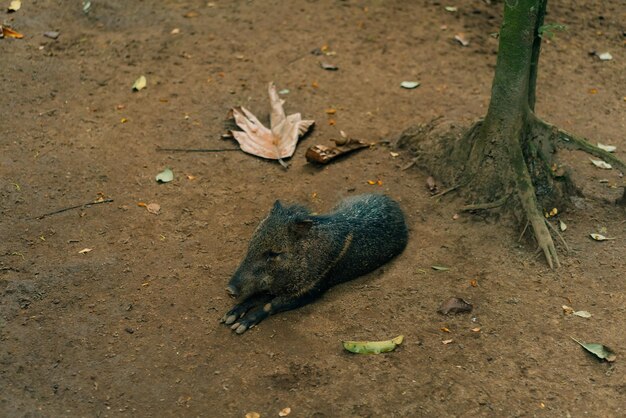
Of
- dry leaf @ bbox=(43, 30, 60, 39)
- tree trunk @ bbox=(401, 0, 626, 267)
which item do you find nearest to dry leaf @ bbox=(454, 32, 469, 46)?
tree trunk @ bbox=(401, 0, 626, 267)

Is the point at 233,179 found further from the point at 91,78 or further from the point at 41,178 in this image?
the point at 91,78

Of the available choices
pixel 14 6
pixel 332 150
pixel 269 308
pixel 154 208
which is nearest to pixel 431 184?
pixel 332 150

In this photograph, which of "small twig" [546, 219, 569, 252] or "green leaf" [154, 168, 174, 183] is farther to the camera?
"green leaf" [154, 168, 174, 183]

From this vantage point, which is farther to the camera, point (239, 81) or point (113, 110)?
point (239, 81)

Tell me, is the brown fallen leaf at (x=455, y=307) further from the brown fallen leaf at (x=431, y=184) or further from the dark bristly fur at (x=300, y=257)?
the brown fallen leaf at (x=431, y=184)

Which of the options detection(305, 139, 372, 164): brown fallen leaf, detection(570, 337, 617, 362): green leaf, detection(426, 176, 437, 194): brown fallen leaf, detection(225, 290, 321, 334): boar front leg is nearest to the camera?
detection(570, 337, 617, 362): green leaf

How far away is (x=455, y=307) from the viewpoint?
4.76 metres

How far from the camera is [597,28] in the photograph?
831cm

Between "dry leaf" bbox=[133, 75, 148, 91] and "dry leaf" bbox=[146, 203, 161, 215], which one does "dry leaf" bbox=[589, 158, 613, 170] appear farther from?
"dry leaf" bbox=[133, 75, 148, 91]

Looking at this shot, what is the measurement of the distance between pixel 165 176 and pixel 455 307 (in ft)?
8.51

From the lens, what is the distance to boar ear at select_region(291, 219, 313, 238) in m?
4.91

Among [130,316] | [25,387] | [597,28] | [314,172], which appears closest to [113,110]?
[314,172]

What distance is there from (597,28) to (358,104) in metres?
3.13

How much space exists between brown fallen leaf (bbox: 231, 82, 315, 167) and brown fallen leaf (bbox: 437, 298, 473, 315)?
204cm
